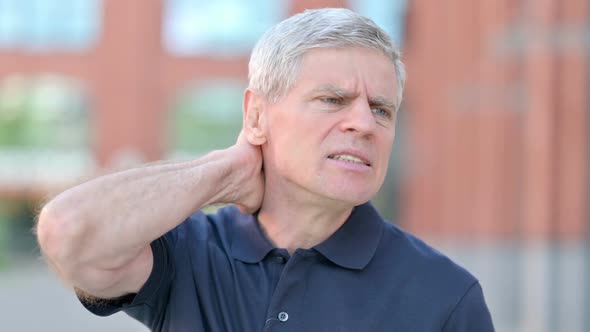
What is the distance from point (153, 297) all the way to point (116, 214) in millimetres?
265

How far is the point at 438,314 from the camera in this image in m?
2.14

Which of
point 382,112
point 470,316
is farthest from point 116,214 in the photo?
point 470,316

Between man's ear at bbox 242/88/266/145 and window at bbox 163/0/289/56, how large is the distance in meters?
22.0

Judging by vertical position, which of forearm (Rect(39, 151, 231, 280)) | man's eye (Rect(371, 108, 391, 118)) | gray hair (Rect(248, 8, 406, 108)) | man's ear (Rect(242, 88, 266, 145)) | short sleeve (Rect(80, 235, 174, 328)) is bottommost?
short sleeve (Rect(80, 235, 174, 328))

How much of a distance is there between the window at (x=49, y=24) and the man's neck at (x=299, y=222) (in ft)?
75.4

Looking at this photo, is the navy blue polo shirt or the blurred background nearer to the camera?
the navy blue polo shirt

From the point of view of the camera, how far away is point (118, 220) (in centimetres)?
202

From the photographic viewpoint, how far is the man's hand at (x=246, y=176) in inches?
90.8

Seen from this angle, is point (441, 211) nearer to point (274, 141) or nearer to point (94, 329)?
point (94, 329)

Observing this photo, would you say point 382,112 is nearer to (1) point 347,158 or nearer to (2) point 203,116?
(1) point 347,158

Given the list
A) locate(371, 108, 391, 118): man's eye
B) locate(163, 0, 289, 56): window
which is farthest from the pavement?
locate(163, 0, 289, 56): window

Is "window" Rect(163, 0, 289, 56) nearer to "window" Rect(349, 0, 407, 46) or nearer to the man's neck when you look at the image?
"window" Rect(349, 0, 407, 46)

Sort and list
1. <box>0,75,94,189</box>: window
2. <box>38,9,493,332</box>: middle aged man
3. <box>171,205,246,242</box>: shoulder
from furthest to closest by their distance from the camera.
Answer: <box>0,75,94,189</box>: window < <box>171,205,246,242</box>: shoulder < <box>38,9,493,332</box>: middle aged man

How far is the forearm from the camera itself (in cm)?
196
